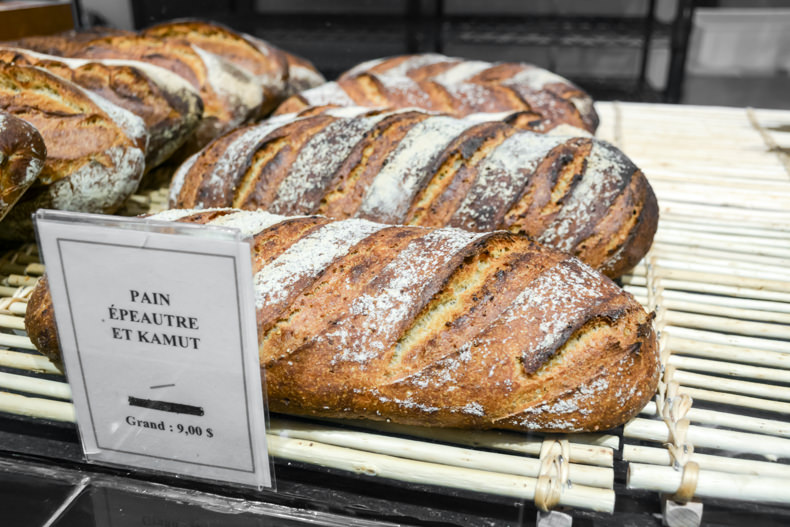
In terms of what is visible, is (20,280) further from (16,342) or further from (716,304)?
(716,304)

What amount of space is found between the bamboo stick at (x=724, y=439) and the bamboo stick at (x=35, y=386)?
3.27 ft

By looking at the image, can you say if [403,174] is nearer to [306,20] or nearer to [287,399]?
[287,399]

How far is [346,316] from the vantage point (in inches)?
40.8

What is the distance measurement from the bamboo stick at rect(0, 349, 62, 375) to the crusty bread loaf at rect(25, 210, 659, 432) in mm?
69

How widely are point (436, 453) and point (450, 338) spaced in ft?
0.61

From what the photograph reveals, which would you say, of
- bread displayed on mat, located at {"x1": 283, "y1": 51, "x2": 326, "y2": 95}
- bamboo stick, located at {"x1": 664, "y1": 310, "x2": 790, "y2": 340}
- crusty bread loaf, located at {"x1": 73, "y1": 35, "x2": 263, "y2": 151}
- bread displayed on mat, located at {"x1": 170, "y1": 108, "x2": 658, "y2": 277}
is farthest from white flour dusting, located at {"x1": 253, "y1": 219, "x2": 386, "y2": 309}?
bread displayed on mat, located at {"x1": 283, "y1": 51, "x2": 326, "y2": 95}

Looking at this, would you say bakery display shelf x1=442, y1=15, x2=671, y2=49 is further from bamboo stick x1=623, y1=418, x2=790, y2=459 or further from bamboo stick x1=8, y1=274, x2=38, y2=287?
bamboo stick x1=623, y1=418, x2=790, y2=459

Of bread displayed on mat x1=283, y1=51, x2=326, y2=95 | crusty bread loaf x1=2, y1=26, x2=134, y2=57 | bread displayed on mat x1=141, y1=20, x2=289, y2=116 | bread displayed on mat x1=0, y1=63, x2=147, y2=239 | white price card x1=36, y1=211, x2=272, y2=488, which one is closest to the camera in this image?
white price card x1=36, y1=211, x2=272, y2=488

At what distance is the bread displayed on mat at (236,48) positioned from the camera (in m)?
2.41

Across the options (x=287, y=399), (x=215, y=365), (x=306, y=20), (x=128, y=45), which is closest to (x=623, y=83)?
(x=306, y=20)

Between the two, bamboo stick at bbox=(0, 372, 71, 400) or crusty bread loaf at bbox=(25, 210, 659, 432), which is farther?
bamboo stick at bbox=(0, 372, 71, 400)

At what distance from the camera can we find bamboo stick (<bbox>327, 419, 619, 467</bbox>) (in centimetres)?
97

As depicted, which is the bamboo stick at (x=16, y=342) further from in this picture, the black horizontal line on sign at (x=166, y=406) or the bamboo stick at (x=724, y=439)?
the bamboo stick at (x=724, y=439)

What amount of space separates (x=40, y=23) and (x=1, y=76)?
1.07m
